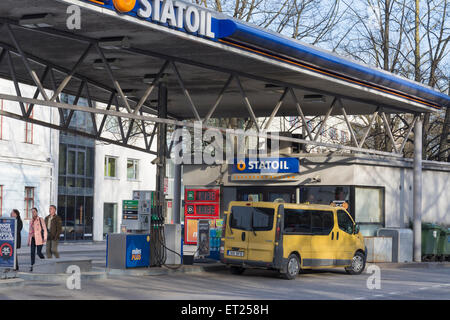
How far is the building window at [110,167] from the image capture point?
51.9m

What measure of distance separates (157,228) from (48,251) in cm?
448

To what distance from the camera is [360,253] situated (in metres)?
22.7

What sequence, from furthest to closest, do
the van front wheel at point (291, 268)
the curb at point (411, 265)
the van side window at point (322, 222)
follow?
the curb at point (411, 265) → the van side window at point (322, 222) → the van front wheel at point (291, 268)

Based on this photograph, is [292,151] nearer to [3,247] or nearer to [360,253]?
[360,253]

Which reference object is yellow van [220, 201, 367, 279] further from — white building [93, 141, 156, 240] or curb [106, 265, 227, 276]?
white building [93, 141, 156, 240]

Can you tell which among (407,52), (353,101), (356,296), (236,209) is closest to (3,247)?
(236,209)

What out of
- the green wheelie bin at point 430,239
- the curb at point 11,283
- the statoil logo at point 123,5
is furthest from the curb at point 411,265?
the statoil logo at point 123,5

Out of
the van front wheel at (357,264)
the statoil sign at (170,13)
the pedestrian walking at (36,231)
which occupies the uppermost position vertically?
the statoil sign at (170,13)

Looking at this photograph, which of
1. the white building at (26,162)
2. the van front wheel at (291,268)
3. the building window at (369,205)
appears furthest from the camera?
the white building at (26,162)

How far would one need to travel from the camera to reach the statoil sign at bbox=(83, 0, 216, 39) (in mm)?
14625

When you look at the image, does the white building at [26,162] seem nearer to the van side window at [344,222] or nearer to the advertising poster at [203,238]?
the advertising poster at [203,238]

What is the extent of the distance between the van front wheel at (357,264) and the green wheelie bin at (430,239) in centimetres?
654

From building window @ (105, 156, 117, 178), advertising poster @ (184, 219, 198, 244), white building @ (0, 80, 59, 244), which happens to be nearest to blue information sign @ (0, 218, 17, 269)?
advertising poster @ (184, 219, 198, 244)

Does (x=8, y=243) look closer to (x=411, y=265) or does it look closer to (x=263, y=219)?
(x=263, y=219)
